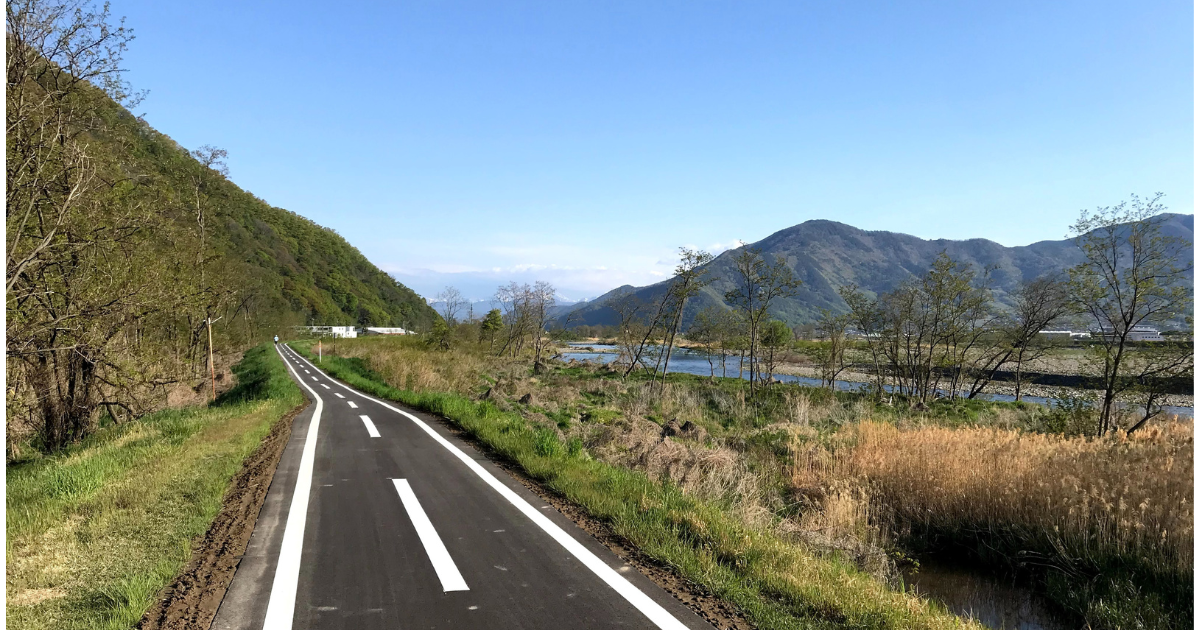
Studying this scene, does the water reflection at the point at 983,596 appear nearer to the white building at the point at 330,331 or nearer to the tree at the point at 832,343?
the tree at the point at 832,343

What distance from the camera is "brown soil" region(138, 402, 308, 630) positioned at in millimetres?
3816

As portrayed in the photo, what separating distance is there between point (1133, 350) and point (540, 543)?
677 inches

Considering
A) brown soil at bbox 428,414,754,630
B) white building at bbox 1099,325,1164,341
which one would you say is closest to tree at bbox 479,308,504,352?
white building at bbox 1099,325,1164,341

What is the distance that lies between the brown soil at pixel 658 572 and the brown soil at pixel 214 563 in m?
3.12

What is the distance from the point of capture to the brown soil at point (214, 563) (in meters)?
3.82

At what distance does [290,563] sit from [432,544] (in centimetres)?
118

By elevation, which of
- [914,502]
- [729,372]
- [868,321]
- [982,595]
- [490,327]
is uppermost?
[868,321]

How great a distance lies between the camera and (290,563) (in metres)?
4.75

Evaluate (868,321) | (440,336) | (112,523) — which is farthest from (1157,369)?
(440,336)

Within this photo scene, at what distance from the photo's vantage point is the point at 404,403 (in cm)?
1736

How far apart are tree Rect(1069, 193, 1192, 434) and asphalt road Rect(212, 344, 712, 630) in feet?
52.1

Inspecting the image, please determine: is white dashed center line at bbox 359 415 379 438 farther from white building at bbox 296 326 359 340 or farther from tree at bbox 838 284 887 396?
white building at bbox 296 326 359 340

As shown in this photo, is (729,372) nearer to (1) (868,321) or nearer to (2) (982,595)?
(1) (868,321)

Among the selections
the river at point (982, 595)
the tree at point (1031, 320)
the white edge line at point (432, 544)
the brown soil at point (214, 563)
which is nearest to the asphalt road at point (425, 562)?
the white edge line at point (432, 544)
